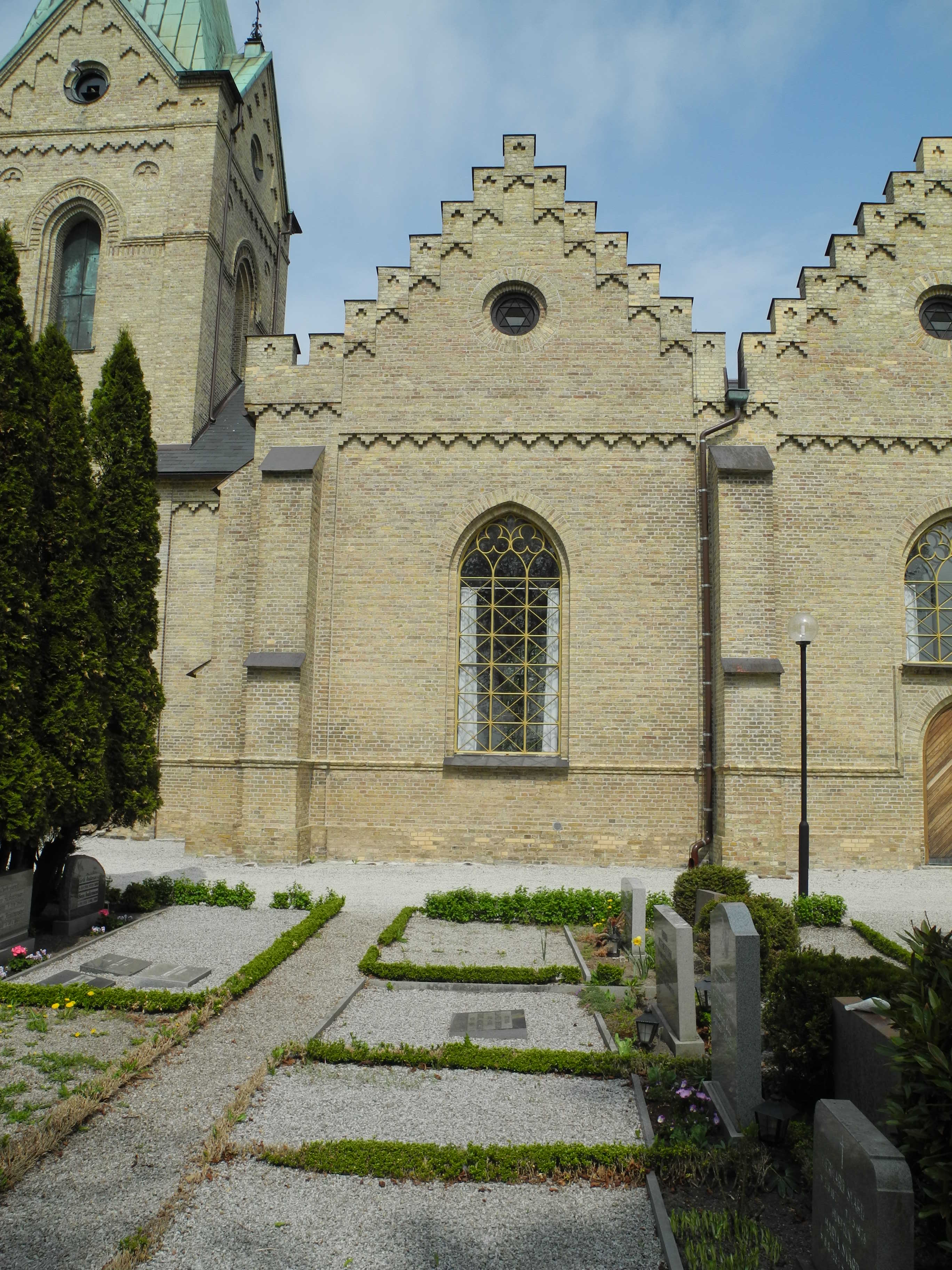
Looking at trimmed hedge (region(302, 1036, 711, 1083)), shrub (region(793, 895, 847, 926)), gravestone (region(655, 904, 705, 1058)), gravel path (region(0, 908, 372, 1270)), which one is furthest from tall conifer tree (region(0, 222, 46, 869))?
shrub (region(793, 895, 847, 926))

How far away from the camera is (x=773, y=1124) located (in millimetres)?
4590

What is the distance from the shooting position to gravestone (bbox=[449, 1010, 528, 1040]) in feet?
21.6

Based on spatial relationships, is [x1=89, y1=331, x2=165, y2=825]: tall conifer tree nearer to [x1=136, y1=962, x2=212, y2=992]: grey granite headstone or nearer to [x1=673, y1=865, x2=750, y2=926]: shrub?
[x1=136, y1=962, x2=212, y2=992]: grey granite headstone

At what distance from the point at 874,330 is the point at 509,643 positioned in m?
8.11

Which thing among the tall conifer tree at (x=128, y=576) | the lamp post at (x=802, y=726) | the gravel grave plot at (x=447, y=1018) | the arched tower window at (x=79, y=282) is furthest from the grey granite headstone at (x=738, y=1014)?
the arched tower window at (x=79, y=282)

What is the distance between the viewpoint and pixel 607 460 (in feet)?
48.1

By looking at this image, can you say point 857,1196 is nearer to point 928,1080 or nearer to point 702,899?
point 928,1080

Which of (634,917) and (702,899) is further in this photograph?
(634,917)

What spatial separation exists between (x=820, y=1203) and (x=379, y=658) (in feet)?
38.1

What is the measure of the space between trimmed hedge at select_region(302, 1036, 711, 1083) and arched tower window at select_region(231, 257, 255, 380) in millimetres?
18536

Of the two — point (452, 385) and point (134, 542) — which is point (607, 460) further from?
point (134, 542)

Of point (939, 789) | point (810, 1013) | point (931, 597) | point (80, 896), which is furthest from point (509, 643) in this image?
point (810, 1013)

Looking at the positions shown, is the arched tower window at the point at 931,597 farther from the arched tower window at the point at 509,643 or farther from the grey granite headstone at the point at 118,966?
the grey granite headstone at the point at 118,966

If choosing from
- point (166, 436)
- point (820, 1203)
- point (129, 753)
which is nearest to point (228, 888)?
point (129, 753)
